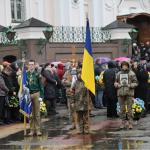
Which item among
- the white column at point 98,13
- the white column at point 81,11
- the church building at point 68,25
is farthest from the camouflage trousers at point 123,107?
the white column at point 98,13

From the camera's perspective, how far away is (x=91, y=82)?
10.6 m

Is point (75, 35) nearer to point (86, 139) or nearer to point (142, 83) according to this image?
point (142, 83)

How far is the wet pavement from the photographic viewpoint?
30.1 ft

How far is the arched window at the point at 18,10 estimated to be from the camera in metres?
25.8

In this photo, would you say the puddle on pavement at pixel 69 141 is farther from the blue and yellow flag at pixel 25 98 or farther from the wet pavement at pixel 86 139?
the blue and yellow flag at pixel 25 98

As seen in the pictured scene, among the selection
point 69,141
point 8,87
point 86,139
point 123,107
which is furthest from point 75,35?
point 69,141

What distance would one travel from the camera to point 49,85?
1527cm

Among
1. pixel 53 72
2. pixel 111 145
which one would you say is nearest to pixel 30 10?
pixel 53 72

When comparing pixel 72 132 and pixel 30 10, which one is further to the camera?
pixel 30 10

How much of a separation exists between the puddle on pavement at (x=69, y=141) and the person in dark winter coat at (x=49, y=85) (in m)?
3.59

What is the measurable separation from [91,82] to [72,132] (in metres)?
1.54

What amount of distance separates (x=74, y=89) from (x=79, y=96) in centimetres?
25

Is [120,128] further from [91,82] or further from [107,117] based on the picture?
[107,117]

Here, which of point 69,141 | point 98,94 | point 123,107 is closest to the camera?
point 69,141
